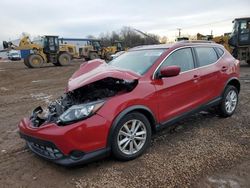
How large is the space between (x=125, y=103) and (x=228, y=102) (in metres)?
3.01

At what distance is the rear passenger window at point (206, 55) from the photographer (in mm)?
5305

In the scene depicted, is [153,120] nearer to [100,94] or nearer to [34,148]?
[100,94]

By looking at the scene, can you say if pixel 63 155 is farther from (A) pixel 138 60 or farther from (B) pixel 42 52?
(B) pixel 42 52

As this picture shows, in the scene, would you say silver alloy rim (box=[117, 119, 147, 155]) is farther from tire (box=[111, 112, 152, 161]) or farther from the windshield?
the windshield

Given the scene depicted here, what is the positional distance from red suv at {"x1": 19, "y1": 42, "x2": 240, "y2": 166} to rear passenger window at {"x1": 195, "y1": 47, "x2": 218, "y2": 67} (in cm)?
2

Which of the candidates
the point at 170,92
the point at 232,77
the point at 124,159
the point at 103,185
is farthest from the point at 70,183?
the point at 232,77

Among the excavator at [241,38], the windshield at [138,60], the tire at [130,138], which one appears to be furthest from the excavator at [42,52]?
the tire at [130,138]

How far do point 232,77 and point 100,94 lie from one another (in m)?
3.23

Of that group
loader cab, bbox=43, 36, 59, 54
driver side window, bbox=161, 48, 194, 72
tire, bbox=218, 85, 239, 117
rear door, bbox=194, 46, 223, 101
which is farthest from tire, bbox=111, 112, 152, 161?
loader cab, bbox=43, 36, 59, 54

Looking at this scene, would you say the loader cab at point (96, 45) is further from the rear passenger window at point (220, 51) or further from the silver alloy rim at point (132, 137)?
the silver alloy rim at point (132, 137)

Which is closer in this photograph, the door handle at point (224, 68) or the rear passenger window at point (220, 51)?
the door handle at point (224, 68)

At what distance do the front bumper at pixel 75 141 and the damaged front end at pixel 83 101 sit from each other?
0.38 ft

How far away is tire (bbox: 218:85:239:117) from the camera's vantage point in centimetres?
577

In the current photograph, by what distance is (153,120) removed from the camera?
168 inches
